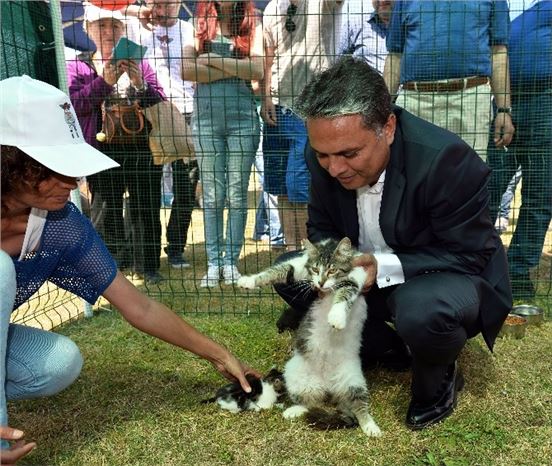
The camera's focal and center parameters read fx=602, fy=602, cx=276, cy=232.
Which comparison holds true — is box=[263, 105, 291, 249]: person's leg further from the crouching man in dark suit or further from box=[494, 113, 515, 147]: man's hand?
the crouching man in dark suit

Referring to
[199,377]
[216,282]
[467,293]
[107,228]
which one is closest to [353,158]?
[467,293]

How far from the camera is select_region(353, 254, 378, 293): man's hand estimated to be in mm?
2852

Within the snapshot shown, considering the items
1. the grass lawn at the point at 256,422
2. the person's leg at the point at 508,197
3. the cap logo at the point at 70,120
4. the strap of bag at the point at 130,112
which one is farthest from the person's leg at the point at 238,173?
the cap logo at the point at 70,120

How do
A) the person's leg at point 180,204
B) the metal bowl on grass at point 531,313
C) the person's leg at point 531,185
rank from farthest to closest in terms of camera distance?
the person's leg at point 180,204
the person's leg at point 531,185
the metal bowl on grass at point 531,313

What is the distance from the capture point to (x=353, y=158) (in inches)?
99.8

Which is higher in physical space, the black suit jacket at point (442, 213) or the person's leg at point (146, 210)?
the black suit jacket at point (442, 213)

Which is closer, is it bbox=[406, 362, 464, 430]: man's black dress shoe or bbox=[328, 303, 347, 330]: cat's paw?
bbox=[328, 303, 347, 330]: cat's paw

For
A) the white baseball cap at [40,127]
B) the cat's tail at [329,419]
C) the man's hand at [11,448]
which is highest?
the white baseball cap at [40,127]

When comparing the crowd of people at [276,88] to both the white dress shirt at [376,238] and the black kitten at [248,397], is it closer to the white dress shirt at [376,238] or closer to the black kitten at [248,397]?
the white dress shirt at [376,238]

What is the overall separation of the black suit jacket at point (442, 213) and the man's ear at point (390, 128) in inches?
2.5

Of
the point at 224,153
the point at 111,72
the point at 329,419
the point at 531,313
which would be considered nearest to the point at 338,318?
the point at 329,419

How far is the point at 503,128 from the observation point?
4.68m

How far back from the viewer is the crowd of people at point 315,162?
8.19ft

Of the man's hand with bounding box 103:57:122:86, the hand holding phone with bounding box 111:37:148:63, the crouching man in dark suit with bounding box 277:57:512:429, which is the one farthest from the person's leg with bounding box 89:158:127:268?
the crouching man in dark suit with bounding box 277:57:512:429
